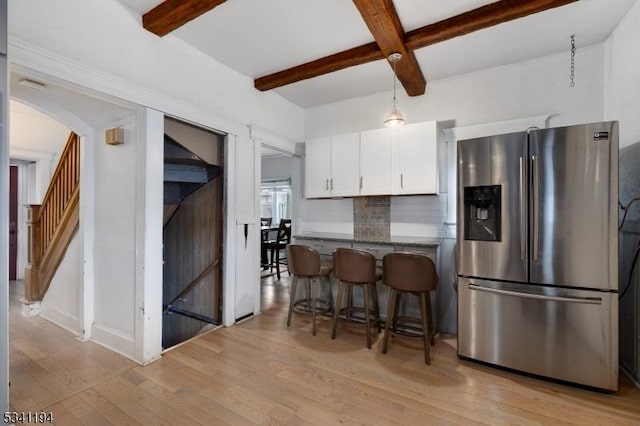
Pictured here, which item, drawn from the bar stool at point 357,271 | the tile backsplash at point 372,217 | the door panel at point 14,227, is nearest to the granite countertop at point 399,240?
the tile backsplash at point 372,217

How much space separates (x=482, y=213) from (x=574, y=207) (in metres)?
0.58

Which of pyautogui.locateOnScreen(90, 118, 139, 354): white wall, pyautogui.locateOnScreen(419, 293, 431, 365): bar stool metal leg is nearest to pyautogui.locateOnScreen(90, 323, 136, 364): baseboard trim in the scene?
pyautogui.locateOnScreen(90, 118, 139, 354): white wall

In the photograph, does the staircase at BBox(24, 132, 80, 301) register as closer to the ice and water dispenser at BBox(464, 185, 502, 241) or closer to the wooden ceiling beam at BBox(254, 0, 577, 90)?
the wooden ceiling beam at BBox(254, 0, 577, 90)

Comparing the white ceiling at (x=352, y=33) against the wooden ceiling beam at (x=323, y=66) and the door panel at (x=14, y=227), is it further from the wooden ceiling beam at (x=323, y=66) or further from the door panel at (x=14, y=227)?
the door panel at (x=14, y=227)

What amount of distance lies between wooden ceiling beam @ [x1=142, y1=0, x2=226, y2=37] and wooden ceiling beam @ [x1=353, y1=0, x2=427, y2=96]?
1006 mm

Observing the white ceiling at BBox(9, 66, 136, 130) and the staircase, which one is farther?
the staircase

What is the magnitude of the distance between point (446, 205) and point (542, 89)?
1.43 metres

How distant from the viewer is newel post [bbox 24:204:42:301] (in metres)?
3.43

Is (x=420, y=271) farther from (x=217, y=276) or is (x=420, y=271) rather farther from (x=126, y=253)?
(x=126, y=253)

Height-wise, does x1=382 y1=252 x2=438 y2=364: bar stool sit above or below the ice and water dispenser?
below

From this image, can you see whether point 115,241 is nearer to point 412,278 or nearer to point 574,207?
point 412,278

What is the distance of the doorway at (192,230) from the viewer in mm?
3031

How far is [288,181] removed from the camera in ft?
22.0

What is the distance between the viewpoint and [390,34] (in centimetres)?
230
